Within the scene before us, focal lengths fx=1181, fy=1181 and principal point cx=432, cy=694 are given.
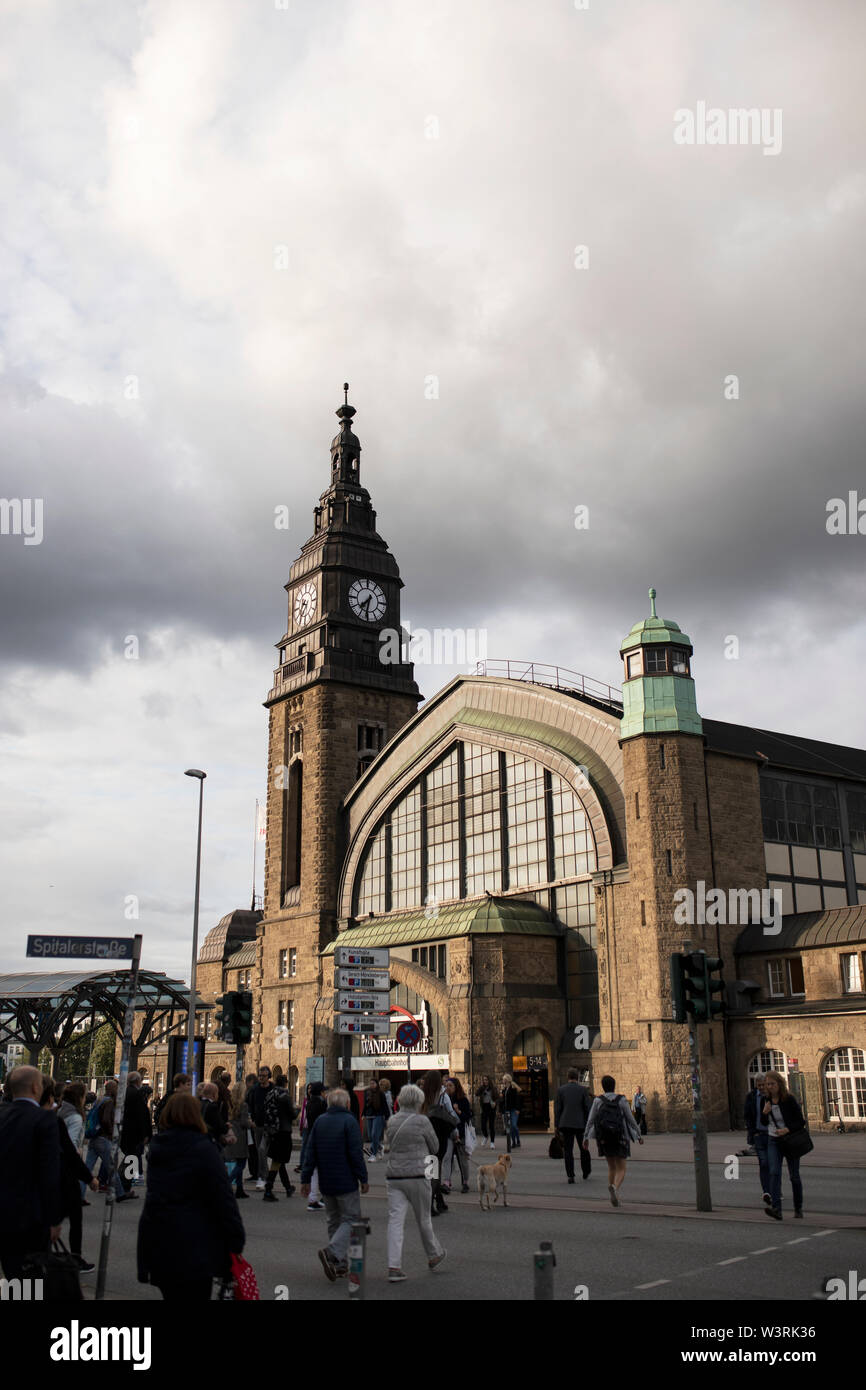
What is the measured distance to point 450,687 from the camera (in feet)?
162

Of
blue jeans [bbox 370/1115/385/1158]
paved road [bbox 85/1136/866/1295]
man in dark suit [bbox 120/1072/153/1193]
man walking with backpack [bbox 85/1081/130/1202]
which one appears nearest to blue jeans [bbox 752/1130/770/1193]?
paved road [bbox 85/1136/866/1295]

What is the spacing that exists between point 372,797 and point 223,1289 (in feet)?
146

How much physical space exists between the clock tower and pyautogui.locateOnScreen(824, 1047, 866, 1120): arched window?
935 inches

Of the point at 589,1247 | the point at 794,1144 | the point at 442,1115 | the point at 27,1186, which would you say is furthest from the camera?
the point at 442,1115

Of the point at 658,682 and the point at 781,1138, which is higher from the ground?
the point at 658,682

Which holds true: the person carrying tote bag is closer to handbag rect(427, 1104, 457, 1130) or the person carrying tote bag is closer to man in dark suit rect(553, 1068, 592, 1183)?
handbag rect(427, 1104, 457, 1130)

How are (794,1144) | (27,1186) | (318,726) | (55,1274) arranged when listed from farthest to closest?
(318,726) → (794,1144) → (27,1186) → (55,1274)

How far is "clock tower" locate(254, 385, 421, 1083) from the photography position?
53.3 meters

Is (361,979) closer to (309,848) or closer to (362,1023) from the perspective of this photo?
(362,1023)

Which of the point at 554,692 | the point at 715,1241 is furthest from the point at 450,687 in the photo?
the point at 715,1241

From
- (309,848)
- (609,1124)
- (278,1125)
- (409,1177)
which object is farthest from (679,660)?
(409,1177)

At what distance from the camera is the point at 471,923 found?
134 ft

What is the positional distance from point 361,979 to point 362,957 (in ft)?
1.54

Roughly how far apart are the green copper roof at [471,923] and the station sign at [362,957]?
1585 cm
